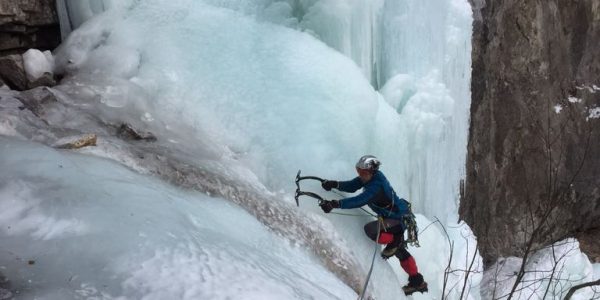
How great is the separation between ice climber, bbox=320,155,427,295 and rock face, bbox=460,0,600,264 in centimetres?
267

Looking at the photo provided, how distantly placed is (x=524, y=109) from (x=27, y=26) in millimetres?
5770

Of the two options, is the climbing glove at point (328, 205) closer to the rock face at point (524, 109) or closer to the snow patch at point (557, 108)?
the rock face at point (524, 109)

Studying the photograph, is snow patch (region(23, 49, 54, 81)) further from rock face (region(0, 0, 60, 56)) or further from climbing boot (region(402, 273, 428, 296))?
climbing boot (region(402, 273, 428, 296))

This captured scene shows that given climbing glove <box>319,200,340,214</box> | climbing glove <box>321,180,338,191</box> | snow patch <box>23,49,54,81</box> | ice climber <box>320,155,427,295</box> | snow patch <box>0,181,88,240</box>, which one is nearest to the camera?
snow patch <box>0,181,88,240</box>

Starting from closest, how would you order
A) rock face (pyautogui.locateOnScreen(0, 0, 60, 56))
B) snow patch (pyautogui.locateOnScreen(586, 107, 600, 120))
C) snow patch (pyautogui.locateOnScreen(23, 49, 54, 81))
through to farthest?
snow patch (pyautogui.locateOnScreen(23, 49, 54, 81)), rock face (pyautogui.locateOnScreen(0, 0, 60, 56)), snow patch (pyautogui.locateOnScreen(586, 107, 600, 120))

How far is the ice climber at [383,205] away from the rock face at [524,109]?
8.75 feet

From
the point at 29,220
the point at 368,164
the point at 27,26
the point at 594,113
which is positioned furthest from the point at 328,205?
the point at 594,113

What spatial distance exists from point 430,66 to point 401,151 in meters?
0.87

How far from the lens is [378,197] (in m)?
3.56

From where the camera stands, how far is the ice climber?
11.4ft

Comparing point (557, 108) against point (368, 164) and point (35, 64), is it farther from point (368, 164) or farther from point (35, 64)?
point (35, 64)

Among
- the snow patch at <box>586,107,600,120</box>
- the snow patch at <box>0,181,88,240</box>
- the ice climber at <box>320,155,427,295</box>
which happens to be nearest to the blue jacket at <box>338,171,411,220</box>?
the ice climber at <box>320,155,427,295</box>

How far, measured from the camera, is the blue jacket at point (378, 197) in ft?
11.2

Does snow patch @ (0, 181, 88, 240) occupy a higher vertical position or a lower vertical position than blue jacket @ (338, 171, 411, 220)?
higher
